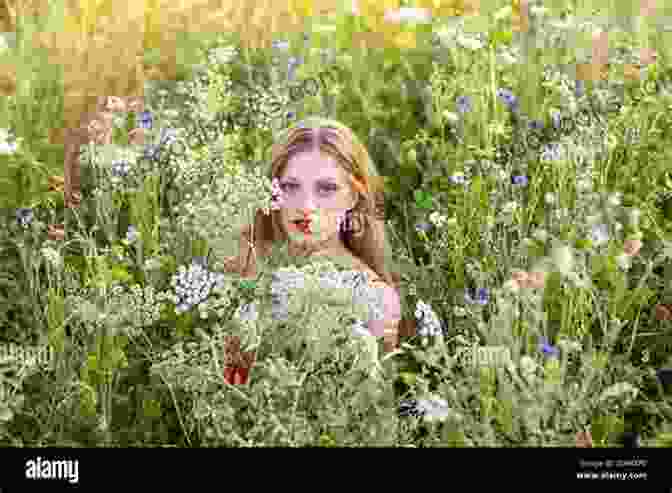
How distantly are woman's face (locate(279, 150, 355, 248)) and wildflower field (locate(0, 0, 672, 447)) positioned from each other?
0.19m

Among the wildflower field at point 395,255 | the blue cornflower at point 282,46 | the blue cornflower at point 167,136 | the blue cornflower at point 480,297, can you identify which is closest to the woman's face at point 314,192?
the wildflower field at point 395,255

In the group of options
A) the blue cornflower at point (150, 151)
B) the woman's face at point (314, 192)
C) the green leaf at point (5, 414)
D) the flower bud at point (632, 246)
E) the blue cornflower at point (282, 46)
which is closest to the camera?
the green leaf at point (5, 414)

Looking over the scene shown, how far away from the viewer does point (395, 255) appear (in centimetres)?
396

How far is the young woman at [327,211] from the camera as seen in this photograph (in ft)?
11.6

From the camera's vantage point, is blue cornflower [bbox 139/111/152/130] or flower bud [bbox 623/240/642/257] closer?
flower bud [bbox 623/240/642/257]

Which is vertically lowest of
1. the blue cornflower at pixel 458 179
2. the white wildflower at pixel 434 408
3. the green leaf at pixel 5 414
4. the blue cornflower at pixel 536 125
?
the green leaf at pixel 5 414

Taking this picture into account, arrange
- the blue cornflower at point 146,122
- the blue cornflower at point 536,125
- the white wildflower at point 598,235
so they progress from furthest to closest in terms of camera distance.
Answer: the blue cornflower at point 536,125
the blue cornflower at point 146,122
the white wildflower at point 598,235

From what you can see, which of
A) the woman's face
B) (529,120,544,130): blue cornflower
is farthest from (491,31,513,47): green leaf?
the woman's face

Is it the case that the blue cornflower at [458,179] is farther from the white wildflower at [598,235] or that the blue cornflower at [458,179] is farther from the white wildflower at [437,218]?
the white wildflower at [598,235]

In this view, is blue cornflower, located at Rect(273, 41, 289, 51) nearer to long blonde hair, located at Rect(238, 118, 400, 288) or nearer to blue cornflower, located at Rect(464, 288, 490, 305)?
long blonde hair, located at Rect(238, 118, 400, 288)

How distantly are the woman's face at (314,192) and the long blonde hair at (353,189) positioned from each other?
4cm

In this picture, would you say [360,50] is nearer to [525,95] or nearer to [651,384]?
[525,95]

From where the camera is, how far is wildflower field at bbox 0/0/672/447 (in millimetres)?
2838
